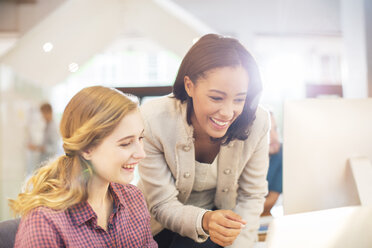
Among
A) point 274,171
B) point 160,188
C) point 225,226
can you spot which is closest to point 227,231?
point 225,226

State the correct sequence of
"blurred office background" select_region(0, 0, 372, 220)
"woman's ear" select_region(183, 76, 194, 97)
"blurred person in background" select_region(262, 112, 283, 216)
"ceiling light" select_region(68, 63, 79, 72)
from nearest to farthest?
"woman's ear" select_region(183, 76, 194, 97), "ceiling light" select_region(68, 63, 79, 72), "blurred person in background" select_region(262, 112, 283, 216), "blurred office background" select_region(0, 0, 372, 220)

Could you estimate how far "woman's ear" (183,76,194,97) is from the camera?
983 millimetres

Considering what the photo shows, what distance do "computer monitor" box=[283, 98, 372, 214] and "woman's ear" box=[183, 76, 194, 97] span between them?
0.80 feet

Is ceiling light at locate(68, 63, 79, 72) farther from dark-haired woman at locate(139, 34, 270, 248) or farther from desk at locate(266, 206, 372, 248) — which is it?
desk at locate(266, 206, 372, 248)

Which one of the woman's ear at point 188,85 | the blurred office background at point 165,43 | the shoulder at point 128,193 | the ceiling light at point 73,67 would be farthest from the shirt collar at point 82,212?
the blurred office background at point 165,43

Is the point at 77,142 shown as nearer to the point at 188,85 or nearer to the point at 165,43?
the point at 188,85

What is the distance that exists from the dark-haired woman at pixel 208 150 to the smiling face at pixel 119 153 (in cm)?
23

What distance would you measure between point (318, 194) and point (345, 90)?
4.99 feet

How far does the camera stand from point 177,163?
104 cm

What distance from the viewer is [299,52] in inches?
90.1

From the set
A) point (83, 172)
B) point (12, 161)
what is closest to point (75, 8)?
point (12, 161)

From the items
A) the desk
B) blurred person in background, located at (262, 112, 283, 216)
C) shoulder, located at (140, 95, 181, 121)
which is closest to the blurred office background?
blurred person in background, located at (262, 112, 283, 216)

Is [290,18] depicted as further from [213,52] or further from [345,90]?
[213,52]

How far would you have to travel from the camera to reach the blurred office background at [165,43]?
1.67 metres
